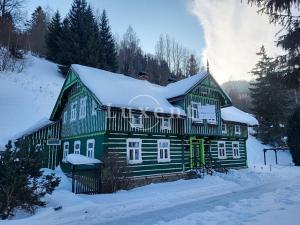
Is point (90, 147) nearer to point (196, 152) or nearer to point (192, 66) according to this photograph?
point (196, 152)

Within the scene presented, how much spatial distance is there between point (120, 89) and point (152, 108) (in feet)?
8.99

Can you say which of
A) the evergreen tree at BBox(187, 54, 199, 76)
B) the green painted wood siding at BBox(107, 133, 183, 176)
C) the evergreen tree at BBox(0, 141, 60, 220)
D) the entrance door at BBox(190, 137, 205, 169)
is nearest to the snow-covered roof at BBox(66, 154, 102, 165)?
the green painted wood siding at BBox(107, 133, 183, 176)

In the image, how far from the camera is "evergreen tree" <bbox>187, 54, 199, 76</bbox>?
71894mm

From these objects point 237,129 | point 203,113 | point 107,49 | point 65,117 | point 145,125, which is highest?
point 107,49

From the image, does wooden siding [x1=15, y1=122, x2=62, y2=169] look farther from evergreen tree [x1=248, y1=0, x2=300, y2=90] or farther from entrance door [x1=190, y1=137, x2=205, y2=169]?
evergreen tree [x1=248, y1=0, x2=300, y2=90]

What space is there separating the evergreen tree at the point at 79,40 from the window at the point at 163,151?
27008 millimetres

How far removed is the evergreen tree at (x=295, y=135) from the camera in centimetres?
3048

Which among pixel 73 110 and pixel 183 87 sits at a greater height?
pixel 183 87

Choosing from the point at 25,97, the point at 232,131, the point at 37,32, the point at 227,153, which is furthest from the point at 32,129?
the point at 37,32

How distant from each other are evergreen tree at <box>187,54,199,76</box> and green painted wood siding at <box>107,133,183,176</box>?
51.5 m

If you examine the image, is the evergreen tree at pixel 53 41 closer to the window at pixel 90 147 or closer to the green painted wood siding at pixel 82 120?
the green painted wood siding at pixel 82 120

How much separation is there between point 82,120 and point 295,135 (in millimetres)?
22416

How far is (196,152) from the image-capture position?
24312mm

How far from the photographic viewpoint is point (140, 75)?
89.3ft
